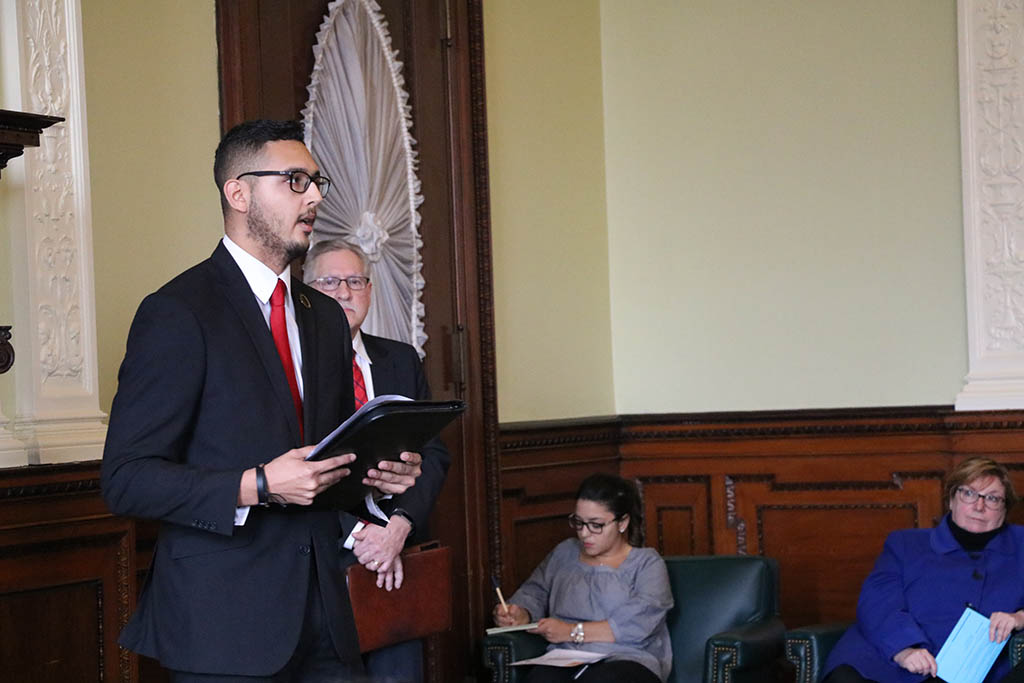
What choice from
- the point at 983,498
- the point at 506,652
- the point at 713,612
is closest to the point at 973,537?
the point at 983,498

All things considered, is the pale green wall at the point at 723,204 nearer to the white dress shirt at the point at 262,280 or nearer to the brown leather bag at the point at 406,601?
the brown leather bag at the point at 406,601

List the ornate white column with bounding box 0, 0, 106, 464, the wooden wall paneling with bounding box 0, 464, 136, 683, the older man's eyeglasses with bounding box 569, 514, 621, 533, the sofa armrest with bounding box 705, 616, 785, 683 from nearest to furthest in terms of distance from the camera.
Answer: the wooden wall paneling with bounding box 0, 464, 136, 683 → the ornate white column with bounding box 0, 0, 106, 464 → the sofa armrest with bounding box 705, 616, 785, 683 → the older man's eyeglasses with bounding box 569, 514, 621, 533

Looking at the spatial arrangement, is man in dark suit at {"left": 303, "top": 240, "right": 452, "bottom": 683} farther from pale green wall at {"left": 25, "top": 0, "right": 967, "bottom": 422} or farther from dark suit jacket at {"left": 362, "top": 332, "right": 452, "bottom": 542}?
pale green wall at {"left": 25, "top": 0, "right": 967, "bottom": 422}

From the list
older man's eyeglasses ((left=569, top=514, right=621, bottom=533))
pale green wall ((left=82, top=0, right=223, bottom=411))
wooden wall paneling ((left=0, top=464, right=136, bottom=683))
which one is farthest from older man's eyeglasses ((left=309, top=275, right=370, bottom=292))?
older man's eyeglasses ((left=569, top=514, right=621, bottom=533))

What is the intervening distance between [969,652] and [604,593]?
1226mm

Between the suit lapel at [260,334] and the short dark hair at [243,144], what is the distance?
17 centimetres

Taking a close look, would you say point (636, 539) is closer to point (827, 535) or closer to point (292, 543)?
point (827, 535)

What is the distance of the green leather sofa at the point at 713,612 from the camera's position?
4633 millimetres

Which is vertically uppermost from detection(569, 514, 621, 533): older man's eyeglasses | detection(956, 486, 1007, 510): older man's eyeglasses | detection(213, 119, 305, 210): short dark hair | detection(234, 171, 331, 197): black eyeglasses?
detection(213, 119, 305, 210): short dark hair

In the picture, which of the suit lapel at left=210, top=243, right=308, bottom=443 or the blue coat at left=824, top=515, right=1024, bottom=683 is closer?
the suit lapel at left=210, top=243, right=308, bottom=443

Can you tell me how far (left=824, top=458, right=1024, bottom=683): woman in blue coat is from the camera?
4.50m

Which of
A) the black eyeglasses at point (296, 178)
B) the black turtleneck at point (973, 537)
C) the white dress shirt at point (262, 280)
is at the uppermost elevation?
the black eyeglasses at point (296, 178)

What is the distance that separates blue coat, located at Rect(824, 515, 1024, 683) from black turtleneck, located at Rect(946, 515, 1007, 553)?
0.06 feet

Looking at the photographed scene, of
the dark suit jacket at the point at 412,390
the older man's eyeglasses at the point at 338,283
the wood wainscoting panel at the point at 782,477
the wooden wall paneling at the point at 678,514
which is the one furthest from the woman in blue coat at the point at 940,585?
the older man's eyeglasses at the point at 338,283
